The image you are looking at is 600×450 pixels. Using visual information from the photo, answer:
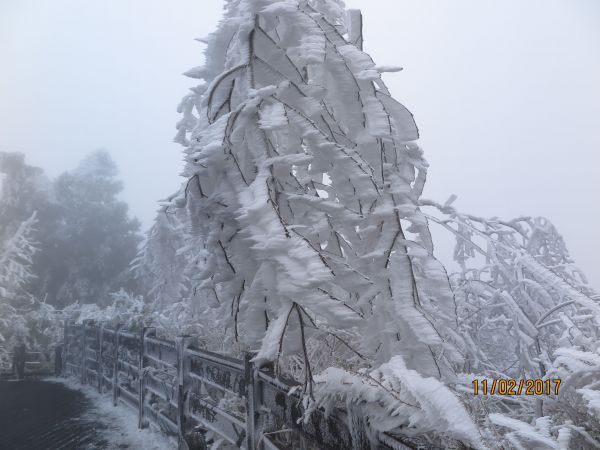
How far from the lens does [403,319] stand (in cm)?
167

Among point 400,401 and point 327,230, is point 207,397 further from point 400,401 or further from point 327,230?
point 400,401

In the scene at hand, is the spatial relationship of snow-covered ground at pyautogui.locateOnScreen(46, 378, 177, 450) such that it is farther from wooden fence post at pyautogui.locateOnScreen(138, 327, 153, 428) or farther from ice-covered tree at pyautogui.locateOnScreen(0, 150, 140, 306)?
ice-covered tree at pyautogui.locateOnScreen(0, 150, 140, 306)

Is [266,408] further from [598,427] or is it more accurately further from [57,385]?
[57,385]

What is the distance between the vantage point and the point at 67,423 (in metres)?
6.47

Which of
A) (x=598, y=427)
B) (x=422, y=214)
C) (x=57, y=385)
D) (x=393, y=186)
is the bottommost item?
(x=57, y=385)

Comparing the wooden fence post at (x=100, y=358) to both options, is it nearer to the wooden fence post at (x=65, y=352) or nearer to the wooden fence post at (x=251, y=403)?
the wooden fence post at (x=65, y=352)

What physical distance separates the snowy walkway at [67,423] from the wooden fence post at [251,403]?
111 inches

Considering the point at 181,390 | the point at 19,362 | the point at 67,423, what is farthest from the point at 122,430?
the point at 19,362

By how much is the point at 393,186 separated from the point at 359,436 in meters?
1.14

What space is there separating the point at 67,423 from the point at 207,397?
392cm

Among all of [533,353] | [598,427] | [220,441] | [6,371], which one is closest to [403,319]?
[598,427]

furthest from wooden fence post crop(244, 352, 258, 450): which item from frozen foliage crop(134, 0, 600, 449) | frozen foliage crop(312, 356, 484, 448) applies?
frozen foliage crop(312, 356, 484, 448)

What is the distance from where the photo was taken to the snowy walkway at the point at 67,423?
5445 mm

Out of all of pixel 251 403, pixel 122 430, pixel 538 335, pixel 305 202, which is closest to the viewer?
pixel 305 202
